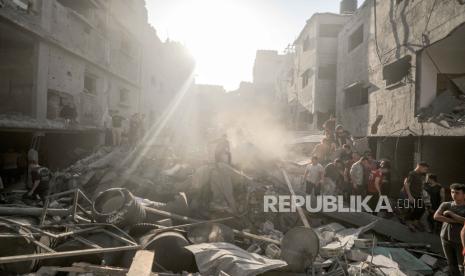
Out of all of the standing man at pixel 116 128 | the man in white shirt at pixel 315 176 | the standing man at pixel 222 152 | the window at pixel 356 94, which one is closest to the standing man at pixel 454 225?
the man in white shirt at pixel 315 176

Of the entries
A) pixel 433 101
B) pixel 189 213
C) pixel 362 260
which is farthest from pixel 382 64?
pixel 189 213

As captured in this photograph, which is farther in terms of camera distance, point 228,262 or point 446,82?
point 446,82

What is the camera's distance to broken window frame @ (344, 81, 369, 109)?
14.1 meters

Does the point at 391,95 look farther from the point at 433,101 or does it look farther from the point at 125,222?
the point at 125,222

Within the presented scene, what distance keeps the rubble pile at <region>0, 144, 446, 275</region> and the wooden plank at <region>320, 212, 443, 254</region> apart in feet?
0.31

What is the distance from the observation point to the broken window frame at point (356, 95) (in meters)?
14.1

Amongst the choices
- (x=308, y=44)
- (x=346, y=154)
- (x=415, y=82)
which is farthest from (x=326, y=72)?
(x=346, y=154)

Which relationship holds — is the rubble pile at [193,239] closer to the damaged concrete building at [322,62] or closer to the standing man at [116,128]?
the standing man at [116,128]

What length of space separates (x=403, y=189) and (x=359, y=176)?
3.73ft

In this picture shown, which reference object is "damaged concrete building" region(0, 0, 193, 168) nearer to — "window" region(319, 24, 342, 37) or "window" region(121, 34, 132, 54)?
"window" region(121, 34, 132, 54)

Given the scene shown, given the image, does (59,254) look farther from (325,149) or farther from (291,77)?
(291,77)

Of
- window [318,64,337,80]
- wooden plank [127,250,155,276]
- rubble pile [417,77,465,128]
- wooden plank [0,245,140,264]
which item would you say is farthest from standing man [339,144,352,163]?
window [318,64,337,80]

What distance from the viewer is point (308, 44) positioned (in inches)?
878

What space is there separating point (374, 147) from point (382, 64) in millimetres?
3559
